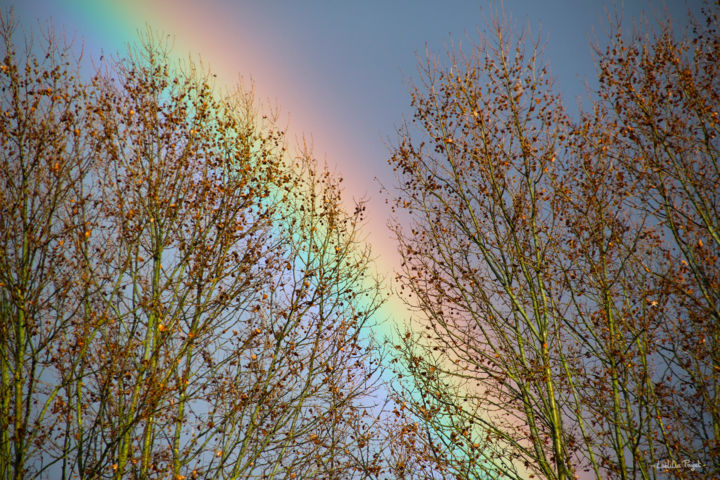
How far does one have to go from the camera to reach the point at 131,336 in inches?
246

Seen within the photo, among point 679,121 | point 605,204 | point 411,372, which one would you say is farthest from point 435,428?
point 679,121

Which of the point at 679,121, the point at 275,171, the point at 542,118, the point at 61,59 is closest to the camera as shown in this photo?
the point at 679,121

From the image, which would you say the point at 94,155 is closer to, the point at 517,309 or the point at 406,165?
the point at 406,165

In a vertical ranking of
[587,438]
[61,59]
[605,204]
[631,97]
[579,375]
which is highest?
[61,59]

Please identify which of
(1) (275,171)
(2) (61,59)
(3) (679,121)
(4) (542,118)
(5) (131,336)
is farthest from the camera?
(1) (275,171)

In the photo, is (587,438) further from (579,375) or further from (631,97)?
(631,97)

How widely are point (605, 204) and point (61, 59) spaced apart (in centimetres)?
880

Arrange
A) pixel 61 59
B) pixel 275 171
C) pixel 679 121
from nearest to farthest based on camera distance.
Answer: pixel 679 121 → pixel 61 59 → pixel 275 171

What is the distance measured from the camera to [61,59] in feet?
23.7

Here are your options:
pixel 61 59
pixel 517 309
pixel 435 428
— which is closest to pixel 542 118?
pixel 517 309

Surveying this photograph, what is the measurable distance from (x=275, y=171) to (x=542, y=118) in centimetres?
466

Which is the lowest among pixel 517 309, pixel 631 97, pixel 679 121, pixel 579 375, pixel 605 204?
pixel 579 375

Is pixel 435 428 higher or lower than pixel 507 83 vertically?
lower

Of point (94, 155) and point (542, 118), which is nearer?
point (94, 155)
